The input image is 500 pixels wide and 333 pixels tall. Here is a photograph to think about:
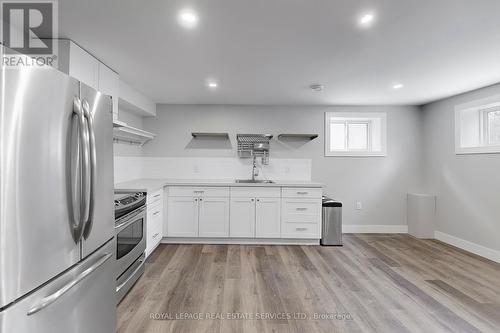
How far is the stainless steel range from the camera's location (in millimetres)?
2167

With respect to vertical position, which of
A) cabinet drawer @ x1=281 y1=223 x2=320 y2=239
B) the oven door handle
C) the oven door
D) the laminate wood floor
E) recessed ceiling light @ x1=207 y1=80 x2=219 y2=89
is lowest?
the laminate wood floor

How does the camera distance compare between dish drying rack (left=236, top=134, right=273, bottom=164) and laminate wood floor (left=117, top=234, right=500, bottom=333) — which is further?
dish drying rack (left=236, top=134, right=273, bottom=164)

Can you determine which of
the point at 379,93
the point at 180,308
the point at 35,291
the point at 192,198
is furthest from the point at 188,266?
the point at 379,93

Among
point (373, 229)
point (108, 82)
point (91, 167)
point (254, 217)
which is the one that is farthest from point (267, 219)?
point (91, 167)

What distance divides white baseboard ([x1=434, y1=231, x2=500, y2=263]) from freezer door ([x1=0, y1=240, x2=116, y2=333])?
4.31 metres

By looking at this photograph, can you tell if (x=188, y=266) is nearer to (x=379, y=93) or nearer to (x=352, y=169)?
(x=352, y=169)

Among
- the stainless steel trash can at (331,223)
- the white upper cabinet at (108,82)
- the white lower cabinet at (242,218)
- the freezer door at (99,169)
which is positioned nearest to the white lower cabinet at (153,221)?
the white lower cabinet at (242,218)

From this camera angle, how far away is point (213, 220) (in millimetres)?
3764

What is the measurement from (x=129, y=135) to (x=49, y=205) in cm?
286

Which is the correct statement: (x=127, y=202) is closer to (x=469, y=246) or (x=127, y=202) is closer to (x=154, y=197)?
(x=154, y=197)

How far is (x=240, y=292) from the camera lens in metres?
2.36

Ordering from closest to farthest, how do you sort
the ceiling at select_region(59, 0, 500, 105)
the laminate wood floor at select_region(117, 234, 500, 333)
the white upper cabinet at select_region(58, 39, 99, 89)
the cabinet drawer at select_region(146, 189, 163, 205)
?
the ceiling at select_region(59, 0, 500, 105) → the laminate wood floor at select_region(117, 234, 500, 333) → the white upper cabinet at select_region(58, 39, 99, 89) → the cabinet drawer at select_region(146, 189, 163, 205)

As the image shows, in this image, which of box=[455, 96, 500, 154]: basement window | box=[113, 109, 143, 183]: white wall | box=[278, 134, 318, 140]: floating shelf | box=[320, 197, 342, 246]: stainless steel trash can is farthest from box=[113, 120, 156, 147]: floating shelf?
box=[455, 96, 500, 154]: basement window

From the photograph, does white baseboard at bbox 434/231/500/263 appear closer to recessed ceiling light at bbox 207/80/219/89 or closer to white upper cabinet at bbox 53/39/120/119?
recessed ceiling light at bbox 207/80/219/89
